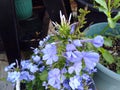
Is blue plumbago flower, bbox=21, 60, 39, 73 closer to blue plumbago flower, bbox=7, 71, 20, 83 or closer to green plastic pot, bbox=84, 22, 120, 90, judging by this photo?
blue plumbago flower, bbox=7, 71, 20, 83

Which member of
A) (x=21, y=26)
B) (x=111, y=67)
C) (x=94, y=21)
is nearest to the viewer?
(x=111, y=67)

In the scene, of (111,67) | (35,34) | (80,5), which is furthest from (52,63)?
(35,34)

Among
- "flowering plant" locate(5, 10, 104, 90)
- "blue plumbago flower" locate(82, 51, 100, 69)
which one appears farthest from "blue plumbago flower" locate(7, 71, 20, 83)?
"blue plumbago flower" locate(82, 51, 100, 69)

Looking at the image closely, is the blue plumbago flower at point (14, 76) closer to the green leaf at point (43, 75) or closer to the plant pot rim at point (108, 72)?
the green leaf at point (43, 75)

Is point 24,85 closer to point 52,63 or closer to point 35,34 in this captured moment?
point 52,63

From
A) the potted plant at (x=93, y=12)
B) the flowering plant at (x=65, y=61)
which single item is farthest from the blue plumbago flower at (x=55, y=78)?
the potted plant at (x=93, y=12)
